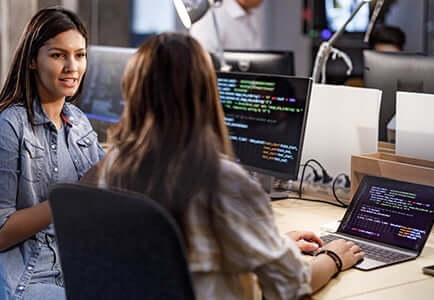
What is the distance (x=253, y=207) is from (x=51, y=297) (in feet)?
2.50

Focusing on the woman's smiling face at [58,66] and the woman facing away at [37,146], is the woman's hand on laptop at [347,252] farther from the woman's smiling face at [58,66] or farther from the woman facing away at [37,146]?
the woman's smiling face at [58,66]

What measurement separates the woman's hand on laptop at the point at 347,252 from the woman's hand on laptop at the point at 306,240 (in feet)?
0.17

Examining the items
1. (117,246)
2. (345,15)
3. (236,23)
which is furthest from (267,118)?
(345,15)

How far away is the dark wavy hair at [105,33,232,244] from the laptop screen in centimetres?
77

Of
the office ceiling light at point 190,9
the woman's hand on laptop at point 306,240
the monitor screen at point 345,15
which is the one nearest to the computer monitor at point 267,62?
the office ceiling light at point 190,9

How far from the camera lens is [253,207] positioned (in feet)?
4.68

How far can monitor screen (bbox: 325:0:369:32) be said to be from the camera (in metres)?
5.91

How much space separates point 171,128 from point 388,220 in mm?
901

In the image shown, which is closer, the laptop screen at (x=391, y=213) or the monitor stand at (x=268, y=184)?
the laptop screen at (x=391, y=213)

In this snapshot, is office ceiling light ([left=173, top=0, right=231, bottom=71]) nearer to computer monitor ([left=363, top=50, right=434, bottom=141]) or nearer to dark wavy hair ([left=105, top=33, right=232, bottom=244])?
computer monitor ([left=363, top=50, right=434, bottom=141])

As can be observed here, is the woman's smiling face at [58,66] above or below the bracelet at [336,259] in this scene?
above

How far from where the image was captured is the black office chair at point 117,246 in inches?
51.8

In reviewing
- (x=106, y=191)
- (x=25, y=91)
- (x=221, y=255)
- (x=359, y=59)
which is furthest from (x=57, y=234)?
Answer: (x=359, y=59)

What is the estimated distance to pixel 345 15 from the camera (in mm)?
6066
